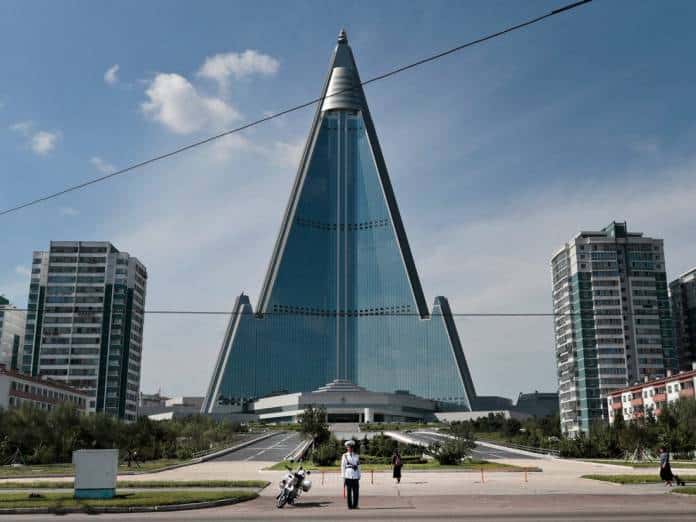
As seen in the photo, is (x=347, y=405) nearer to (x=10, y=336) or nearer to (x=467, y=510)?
(x=10, y=336)

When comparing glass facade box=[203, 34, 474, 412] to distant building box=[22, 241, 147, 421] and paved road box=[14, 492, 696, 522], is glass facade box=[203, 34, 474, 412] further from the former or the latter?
paved road box=[14, 492, 696, 522]

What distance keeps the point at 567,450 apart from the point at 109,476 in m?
41.7

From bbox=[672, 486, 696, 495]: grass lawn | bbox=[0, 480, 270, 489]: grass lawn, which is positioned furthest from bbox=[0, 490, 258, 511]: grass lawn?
bbox=[672, 486, 696, 495]: grass lawn

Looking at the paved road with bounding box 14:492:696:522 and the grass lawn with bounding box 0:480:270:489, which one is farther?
the grass lawn with bounding box 0:480:270:489

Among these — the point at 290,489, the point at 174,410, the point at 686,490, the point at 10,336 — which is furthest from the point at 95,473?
the point at 10,336

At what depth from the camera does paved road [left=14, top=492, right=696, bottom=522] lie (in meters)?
17.7

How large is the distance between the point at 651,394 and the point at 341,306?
287 feet

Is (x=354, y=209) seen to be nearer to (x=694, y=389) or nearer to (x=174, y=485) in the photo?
(x=694, y=389)

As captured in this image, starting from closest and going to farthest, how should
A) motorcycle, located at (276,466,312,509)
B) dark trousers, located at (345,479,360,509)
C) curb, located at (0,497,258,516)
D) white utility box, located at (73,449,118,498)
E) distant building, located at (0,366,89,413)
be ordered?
curb, located at (0,497,258,516), dark trousers, located at (345,479,360,509), motorcycle, located at (276,466,312,509), white utility box, located at (73,449,118,498), distant building, located at (0,366,89,413)

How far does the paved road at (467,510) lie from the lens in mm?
17672

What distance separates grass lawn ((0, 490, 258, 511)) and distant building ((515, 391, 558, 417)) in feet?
497

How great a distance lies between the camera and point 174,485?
94.8 feet

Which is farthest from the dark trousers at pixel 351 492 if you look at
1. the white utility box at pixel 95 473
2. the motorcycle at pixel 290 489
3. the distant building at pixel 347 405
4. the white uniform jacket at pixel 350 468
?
the distant building at pixel 347 405

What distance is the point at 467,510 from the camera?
19547 mm
